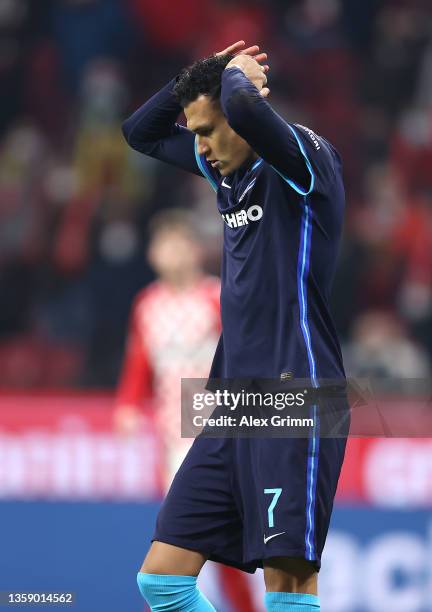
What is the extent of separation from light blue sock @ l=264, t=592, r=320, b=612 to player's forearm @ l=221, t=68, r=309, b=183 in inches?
44.5

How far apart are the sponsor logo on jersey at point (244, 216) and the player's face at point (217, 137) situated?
0.42 ft

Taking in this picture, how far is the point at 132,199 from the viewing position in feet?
29.7

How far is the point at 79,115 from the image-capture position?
9562mm

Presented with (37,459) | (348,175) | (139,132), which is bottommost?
(37,459)

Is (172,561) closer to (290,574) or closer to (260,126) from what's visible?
(290,574)

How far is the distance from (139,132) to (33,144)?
5615 millimetres

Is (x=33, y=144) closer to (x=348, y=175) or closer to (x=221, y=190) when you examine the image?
(x=348, y=175)

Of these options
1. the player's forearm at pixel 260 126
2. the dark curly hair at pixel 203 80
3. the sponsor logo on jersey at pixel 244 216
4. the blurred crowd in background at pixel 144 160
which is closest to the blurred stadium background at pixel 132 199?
the blurred crowd in background at pixel 144 160

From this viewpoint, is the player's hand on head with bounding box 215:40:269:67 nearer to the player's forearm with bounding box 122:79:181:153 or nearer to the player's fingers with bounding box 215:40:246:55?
the player's fingers with bounding box 215:40:246:55

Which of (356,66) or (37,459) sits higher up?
(356,66)

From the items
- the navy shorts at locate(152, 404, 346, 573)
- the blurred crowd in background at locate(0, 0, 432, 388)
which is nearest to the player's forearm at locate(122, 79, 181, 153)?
the navy shorts at locate(152, 404, 346, 573)

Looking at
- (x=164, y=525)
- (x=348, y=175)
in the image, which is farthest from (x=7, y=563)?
(x=348, y=175)

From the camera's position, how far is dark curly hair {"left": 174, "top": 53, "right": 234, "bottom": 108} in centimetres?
354

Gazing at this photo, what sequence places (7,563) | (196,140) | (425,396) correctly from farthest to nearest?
(425,396)
(7,563)
(196,140)
